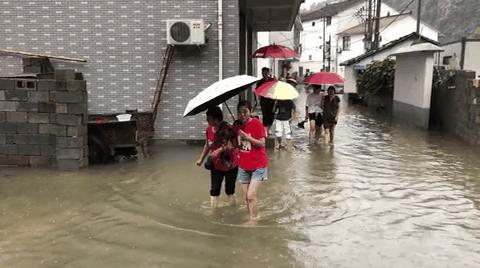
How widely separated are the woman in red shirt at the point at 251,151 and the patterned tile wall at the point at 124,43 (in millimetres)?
5111

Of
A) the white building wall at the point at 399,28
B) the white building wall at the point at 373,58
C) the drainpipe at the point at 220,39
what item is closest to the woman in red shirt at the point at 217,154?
the drainpipe at the point at 220,39

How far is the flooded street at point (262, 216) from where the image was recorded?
498 centimetres

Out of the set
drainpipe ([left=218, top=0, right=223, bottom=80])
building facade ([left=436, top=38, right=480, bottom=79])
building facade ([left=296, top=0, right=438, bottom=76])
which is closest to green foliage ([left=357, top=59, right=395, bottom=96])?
building facade ([left=436, top=38, right=480, bottom=79])

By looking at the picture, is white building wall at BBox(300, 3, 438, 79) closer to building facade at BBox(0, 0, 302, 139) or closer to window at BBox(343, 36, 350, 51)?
window at BBox(343, 36, 350, 51)

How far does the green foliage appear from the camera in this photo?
2212cm

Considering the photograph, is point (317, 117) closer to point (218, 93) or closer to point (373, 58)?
point (218, 93)

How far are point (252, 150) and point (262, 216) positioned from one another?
1021 mm

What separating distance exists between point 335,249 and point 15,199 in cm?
452

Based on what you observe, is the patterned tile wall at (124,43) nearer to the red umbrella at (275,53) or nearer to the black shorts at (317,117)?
the black shorts at (317,117)

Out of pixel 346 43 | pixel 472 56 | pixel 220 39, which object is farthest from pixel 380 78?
pixel 346 43

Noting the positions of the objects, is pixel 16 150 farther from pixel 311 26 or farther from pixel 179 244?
pixel 311 26

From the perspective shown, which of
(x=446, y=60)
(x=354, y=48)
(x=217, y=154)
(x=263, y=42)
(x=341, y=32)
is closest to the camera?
(x=217, y=154)

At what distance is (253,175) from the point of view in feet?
19.3

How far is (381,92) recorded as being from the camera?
22.8m
